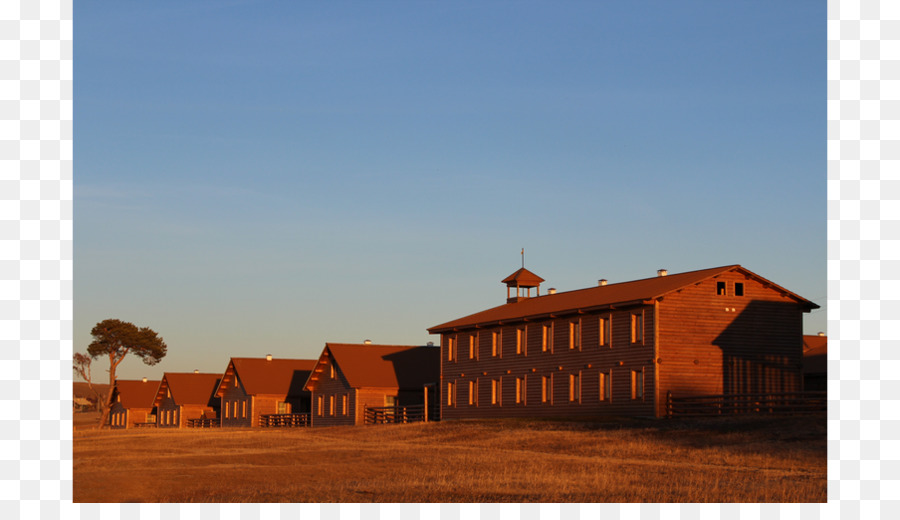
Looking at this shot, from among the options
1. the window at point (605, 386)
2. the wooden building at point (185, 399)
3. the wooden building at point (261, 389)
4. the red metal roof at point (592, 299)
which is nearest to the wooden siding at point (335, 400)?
the wooden building at point (261, 389)

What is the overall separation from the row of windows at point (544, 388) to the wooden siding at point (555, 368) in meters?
0.06

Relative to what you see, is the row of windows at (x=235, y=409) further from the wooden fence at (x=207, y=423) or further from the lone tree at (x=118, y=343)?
the lone tree at (x=118, y=343)

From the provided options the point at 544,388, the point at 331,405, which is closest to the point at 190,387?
the point at 331,405

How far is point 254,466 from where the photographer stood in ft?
104

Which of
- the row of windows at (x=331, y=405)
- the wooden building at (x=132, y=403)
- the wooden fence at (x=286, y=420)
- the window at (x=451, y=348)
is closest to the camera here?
the window at (x=451, y=348)

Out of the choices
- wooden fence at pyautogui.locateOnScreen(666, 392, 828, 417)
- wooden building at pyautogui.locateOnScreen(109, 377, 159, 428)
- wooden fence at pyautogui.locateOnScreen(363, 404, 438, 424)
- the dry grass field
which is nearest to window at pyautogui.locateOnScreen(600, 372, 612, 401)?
wooden fence at pyautogui.locateOnScreen(666, 392, 828, 417)

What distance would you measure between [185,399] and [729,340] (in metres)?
58.8

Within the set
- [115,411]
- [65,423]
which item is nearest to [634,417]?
[65,423]

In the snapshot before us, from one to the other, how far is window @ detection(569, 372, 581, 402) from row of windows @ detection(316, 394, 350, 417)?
2164 centimetres

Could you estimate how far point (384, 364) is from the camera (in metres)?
74.9

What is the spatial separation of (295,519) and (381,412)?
167ft

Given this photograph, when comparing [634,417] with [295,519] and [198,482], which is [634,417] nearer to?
[198,482]

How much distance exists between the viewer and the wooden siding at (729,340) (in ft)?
165

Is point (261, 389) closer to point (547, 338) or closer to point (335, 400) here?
point (335, 400)
